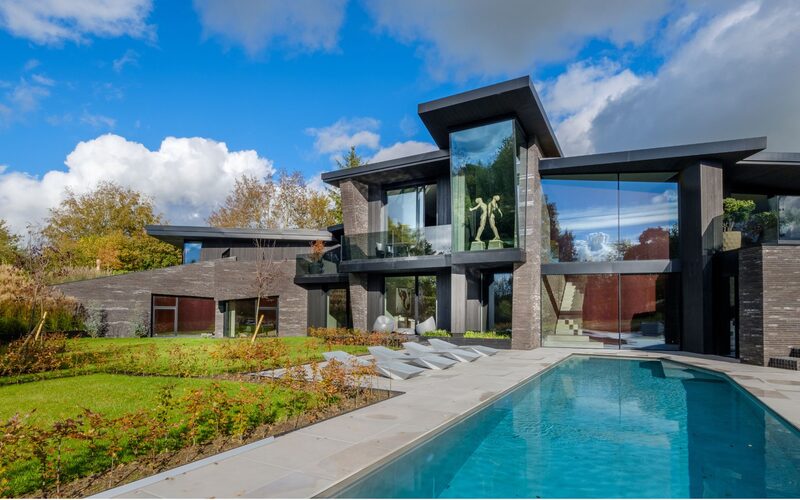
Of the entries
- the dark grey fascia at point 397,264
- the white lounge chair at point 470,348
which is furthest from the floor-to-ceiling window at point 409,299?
the white lounge chair at point 470,348

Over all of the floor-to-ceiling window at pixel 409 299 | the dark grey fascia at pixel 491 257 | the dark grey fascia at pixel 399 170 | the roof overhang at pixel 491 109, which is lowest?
the floor-to-ceiling window at pixel 409 299

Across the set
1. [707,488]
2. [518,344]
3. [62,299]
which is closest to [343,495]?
[707,488]

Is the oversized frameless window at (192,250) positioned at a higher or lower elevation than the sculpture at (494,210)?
lower

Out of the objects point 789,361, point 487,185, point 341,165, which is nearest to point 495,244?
point 487,185

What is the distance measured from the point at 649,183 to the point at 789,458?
13.9m

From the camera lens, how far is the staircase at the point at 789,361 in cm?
1224

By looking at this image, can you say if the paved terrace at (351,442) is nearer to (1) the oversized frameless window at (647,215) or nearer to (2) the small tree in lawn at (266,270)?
(1) the oversized frameless window at (647,215)

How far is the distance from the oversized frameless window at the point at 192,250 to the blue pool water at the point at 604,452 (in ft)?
73.1

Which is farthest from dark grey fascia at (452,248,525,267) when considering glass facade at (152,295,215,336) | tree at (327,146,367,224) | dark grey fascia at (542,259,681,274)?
tree at (327,146,367,224)

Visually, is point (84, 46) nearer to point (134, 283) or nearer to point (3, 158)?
point (134, 283)

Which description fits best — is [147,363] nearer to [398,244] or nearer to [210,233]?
[398,244]

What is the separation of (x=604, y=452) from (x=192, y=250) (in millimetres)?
25688

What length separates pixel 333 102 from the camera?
87.9ft

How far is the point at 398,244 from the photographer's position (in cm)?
1983
